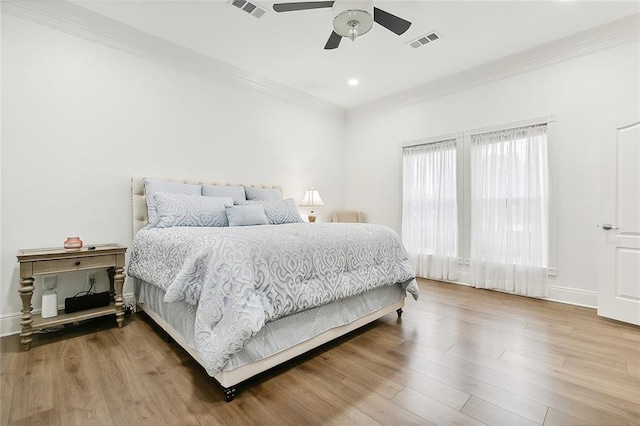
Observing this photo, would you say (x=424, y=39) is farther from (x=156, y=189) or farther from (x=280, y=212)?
(x=156, y=189)

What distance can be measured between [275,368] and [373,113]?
449cm

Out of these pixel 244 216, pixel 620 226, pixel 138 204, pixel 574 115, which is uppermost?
pixel 574 115

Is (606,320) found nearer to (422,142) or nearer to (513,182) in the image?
(513,182)

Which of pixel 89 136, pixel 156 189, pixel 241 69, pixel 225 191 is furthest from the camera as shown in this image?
pixel 241 69

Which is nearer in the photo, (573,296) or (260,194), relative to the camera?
(573,296)

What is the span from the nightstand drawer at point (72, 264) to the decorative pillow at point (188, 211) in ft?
1.59

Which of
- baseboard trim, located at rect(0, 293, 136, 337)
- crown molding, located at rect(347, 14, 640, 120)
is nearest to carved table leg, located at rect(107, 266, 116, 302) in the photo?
baseboard trim, located at rect(0, 293, 136, 337)

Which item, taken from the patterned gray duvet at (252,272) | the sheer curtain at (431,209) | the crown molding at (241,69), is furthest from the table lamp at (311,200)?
the patterned gray duvet at (252,272)

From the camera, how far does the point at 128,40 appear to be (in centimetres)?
308

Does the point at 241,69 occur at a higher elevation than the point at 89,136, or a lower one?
higher

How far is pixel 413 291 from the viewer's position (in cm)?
276

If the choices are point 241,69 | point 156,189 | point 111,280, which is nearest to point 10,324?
point 111,280

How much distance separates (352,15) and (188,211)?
217cm

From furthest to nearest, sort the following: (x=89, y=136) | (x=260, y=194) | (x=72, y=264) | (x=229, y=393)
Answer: (x=260, y=194), (x=89, y=136), (x=72, y=264), (x=229, y=393)
